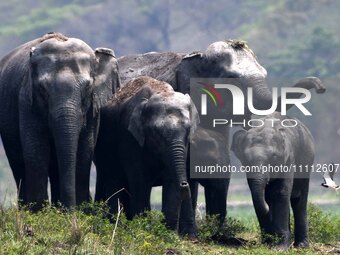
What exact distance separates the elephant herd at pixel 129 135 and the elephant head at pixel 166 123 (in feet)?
0.04

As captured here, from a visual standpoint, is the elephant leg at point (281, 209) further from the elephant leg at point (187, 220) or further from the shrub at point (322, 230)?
the shrub at point (322, 230)

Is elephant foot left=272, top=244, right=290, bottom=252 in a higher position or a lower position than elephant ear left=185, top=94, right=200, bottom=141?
lower

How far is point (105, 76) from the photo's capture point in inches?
853

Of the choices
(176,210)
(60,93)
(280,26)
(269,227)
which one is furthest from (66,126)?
(280,26)

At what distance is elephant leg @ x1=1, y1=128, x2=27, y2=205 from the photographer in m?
21.3

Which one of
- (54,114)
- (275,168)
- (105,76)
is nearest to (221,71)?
(105,76)

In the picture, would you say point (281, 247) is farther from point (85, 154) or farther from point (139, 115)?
point (85, 154)

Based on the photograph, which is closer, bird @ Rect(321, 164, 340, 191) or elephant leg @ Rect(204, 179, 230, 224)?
elephant leg @ Rect(204, 179, 230, 224)

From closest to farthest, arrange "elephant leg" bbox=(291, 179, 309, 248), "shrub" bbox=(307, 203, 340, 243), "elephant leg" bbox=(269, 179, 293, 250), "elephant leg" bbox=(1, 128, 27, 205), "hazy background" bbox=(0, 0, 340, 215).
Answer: "elephant leg" bbox=(269, 179, 293, 250) → "elephant leg" bbox=(1, 128, 27, 205) → "elephant leg" bbox=(291, 179, 309, 248) → "shrub" bbox=(307, 203, 340, 243) → "hazy background" bbox=(0, 0, 340, 215)

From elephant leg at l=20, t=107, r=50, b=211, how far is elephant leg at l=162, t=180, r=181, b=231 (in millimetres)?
1545

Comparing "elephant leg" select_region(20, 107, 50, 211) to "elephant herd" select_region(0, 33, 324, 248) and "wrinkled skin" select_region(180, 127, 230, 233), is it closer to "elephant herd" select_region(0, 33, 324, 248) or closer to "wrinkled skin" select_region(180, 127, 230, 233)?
"elephant herd" select_region(0, 33, 324, 248)

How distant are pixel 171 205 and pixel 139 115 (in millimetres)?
1306

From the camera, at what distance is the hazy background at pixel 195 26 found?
133125 mm

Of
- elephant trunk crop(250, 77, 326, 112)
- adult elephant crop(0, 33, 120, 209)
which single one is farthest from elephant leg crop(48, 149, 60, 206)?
elephant trunk crop(250, 77, 326, 112)
